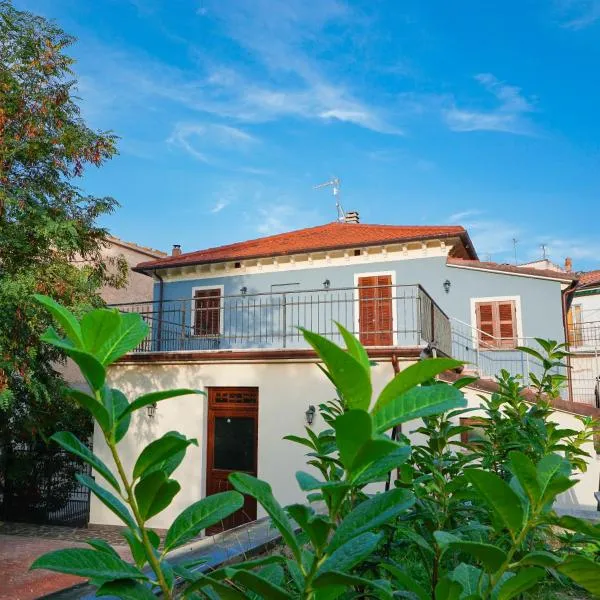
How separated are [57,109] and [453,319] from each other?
1071 centimetres

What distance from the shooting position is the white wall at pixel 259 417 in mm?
9125

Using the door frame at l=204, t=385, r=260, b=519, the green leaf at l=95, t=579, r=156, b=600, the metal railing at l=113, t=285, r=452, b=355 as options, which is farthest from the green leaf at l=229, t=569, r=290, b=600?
the metal railing at l=113, t=285, r=452, b=355

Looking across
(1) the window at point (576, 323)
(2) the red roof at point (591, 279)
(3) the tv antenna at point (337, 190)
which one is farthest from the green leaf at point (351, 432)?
(2) the red roof at point (591, 279)

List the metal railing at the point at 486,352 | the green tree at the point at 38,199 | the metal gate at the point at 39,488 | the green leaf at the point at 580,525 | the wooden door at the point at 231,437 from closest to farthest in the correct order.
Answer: the green leaf at the point at 580,525, the green tree at the point at 38,199, the wooden door at the point at 231,437, the metal gate at the point at 39,488, the metal railing at the point at 486,352

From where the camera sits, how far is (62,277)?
8.80 m

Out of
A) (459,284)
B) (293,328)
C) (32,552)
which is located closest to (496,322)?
(459,284)

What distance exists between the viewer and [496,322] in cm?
1340

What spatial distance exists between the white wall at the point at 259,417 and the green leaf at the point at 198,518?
798cm

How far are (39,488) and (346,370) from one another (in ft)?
43.3

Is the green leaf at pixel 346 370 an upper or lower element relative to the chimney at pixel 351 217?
lower

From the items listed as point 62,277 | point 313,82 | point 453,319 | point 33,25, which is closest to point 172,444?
point 62,277

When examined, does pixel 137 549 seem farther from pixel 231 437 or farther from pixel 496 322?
pixel 496 322

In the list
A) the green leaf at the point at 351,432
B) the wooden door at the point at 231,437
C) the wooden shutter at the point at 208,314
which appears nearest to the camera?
the green leaf at the point at 351,432

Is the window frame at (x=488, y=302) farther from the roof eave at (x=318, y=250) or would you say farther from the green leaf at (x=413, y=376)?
the green leaf at (x=413, y=376)
